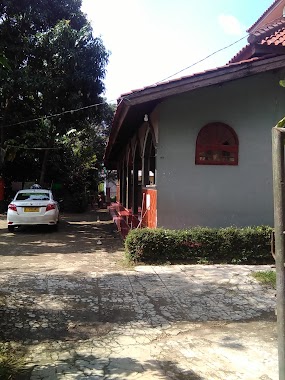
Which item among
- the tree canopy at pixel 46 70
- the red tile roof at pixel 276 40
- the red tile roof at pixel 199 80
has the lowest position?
the red tile roof at pixel 199 80

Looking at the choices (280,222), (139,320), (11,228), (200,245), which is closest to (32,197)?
(11,228)

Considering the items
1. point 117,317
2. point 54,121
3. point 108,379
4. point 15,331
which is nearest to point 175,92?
point 117,317

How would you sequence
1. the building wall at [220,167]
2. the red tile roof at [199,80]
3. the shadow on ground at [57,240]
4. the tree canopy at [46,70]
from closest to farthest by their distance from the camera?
the red tile roof at [199,80] < the building wall at [220,167] < the shadow on ground at [57,240] < the tree canopy at [46,70]

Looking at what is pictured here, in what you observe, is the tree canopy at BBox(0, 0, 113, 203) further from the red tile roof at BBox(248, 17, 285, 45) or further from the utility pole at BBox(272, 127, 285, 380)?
the utility pole at BBox(272, 127, 285, 380)

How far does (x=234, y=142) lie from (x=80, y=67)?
968 cm

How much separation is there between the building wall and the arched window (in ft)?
0.37

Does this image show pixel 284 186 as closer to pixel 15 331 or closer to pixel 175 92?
pixel 15 331

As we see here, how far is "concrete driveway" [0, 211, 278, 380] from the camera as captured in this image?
3.45 meters

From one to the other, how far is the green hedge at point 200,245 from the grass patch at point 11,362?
3.69 m

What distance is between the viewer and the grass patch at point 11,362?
10.4 feet

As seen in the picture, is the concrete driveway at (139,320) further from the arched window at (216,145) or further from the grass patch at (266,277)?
the arched window at (216,145)

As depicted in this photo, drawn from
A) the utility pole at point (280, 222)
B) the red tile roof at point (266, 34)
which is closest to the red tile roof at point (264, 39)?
the red tile roof at point (266, 34)

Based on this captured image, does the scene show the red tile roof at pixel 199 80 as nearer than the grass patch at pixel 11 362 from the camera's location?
No

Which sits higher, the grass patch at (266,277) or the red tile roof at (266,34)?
the red tile roof at (266,34)
